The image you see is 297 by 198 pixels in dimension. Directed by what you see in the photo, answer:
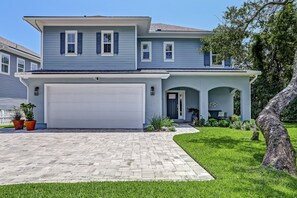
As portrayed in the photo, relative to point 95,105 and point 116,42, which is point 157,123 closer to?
point 95,105

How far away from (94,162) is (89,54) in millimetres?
10580

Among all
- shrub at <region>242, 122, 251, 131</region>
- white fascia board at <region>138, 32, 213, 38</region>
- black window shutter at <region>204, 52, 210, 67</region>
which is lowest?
shrub at <region>242, 122, 251, 131</region>

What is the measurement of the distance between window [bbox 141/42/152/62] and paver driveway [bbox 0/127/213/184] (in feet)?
31.8

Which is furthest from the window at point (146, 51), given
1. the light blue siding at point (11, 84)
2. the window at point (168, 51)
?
the light blue siding at point (11, 84)

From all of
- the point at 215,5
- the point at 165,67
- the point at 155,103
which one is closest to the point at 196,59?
the point at 165,67

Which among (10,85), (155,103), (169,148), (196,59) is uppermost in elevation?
(196,59)

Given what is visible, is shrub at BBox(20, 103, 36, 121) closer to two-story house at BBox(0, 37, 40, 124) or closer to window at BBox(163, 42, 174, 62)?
two-story house at BBox(0, 37, 40, 124)

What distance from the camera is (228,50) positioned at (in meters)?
11.6

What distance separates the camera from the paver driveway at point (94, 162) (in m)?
5.23

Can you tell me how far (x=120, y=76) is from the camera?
14008 mm

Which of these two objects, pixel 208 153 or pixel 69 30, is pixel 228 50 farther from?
pixel 69 30

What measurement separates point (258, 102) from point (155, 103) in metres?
11.8

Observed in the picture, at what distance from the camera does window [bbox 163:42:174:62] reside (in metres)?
18.3

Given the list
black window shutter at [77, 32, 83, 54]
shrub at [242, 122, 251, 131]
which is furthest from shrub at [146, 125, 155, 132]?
black window shutter at [77, 32, 83, 54]
